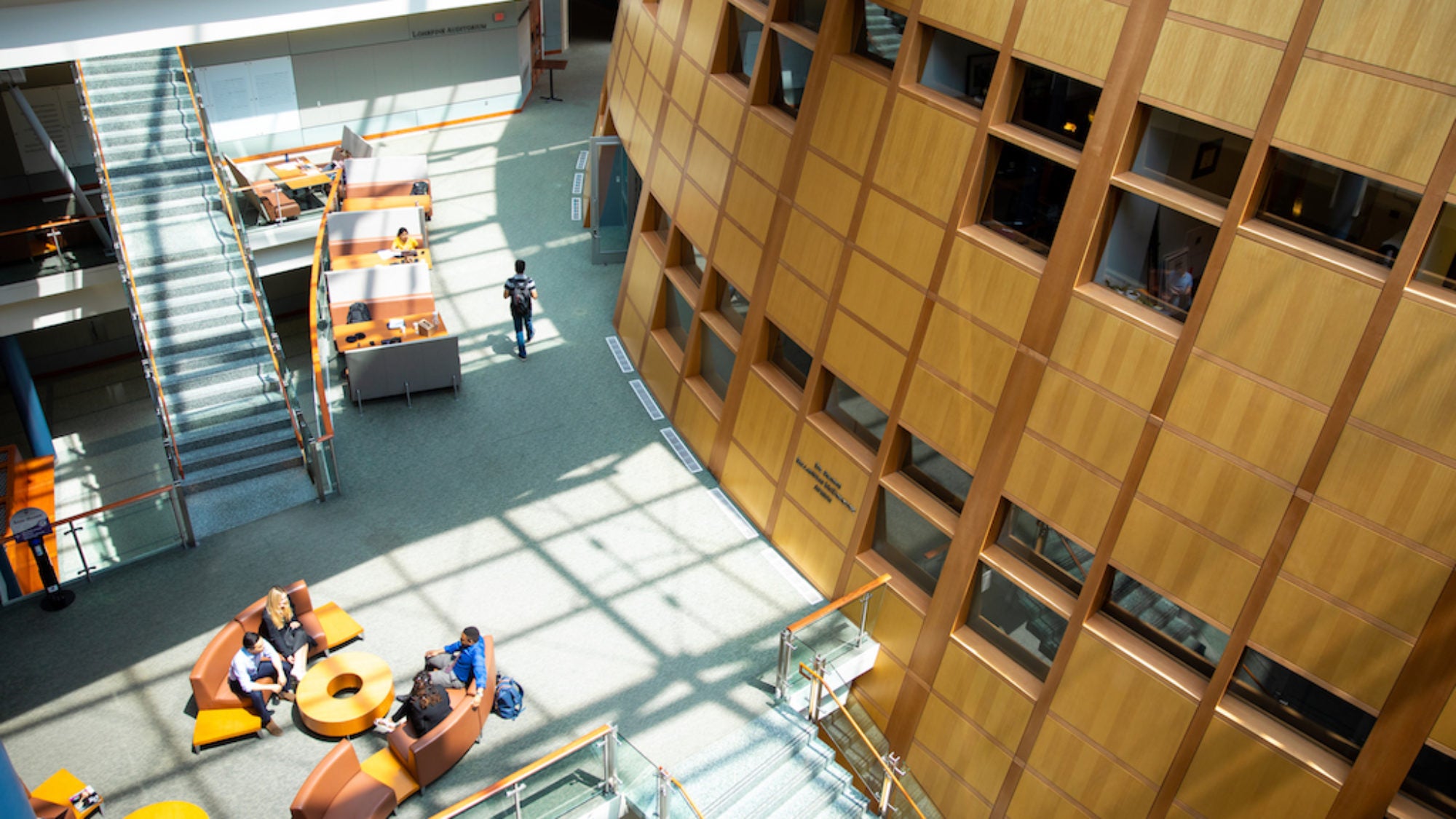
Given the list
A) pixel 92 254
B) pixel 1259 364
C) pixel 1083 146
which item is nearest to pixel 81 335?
pixel 92 254

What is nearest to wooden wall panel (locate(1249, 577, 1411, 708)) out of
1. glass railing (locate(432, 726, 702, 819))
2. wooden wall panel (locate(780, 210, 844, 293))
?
glass railing (locate(432, 726, 702, 819))

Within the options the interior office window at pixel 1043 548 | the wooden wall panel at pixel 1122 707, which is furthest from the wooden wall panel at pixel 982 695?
the interior office window at pixel 1043 548

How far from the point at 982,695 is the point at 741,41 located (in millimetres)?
9126

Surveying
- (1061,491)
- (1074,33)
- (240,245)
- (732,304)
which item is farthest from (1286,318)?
(240,245)

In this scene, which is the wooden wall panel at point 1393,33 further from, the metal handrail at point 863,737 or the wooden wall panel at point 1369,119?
the metal handrail at point 863,737

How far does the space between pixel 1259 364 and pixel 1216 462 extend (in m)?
0.91

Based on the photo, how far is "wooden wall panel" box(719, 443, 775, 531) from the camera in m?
14.4

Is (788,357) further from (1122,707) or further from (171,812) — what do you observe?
(171,812)

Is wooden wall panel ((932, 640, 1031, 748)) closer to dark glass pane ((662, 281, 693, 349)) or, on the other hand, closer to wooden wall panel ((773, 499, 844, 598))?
wooden wall panel ((773, 499, 844, 598))

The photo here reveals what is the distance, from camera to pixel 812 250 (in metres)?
12.8

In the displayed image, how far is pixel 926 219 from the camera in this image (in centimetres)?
1116

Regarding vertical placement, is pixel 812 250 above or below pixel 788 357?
above

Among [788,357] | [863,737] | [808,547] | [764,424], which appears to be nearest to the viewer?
[863,737]

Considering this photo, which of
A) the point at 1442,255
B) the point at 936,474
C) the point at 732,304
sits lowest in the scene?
the point at 936,474
